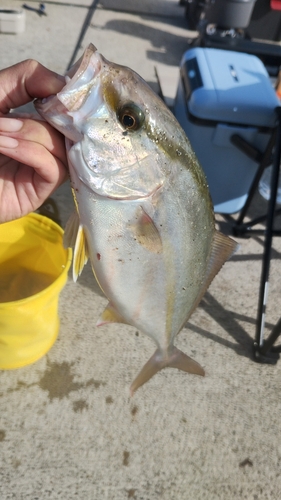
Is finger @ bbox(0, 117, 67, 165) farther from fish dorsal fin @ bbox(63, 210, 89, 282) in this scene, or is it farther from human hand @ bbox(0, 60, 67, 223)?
fish dorsal fin @ bbox(63, 210, 89, 282)

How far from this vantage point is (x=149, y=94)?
1.05 meters

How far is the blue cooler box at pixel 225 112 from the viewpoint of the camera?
2635 mm

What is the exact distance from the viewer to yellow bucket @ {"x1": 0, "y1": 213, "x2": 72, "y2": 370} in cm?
177

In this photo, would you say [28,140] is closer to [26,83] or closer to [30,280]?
[26,83]

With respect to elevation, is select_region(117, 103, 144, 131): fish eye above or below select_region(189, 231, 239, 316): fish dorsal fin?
above

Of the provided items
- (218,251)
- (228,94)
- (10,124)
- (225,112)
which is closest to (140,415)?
(218,251)

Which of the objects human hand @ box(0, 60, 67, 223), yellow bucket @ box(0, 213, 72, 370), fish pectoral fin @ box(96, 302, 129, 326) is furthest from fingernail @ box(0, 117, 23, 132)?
Result: yellow bucket @ box(0, 213, 72, 370)

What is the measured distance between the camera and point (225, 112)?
264 centimetres

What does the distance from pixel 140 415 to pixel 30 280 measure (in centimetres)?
93

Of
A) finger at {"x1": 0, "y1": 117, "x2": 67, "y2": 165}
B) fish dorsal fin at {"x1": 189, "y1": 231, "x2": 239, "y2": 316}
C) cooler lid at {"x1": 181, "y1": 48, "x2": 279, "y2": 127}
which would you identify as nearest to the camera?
finger at {"x1": 0, "y1": 117, "x2": 67, "y2": 165}

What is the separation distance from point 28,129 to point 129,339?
1.52 meters

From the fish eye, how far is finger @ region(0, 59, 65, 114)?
21 cm

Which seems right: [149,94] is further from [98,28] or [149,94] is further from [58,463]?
[98,28]

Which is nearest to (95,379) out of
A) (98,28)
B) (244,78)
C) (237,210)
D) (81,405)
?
(81,405)
